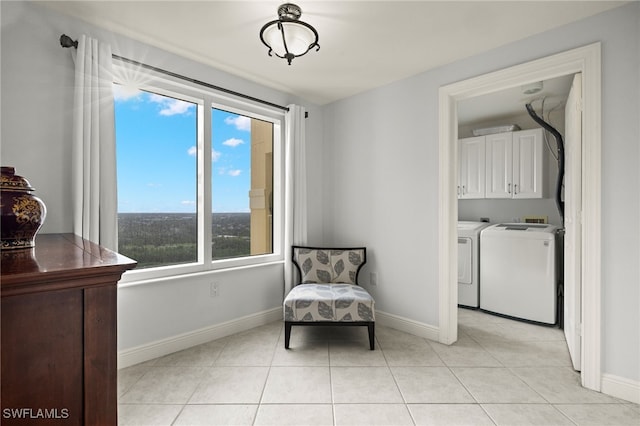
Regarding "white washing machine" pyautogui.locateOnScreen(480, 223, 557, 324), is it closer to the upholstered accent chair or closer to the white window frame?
the upholstered accent chair

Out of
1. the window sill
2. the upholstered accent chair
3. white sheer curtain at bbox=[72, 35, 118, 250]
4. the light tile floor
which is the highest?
white sheer curtain at bbox=[72, 35, 118, 250]

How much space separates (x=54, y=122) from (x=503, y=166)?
4329 millimetres

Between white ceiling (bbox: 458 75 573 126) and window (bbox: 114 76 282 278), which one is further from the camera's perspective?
white ceiling (bbox: 458 75 573 126)

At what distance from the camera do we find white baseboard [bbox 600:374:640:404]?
5.87 feet

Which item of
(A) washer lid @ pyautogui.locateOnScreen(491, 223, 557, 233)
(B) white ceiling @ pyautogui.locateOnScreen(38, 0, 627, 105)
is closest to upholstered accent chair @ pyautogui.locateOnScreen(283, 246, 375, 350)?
(A) washer lid @ pyautogui.locateOnScreen(491, 223, 557, 233)

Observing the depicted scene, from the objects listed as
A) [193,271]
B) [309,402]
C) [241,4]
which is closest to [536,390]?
[309,402]

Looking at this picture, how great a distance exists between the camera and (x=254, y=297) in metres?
3.01

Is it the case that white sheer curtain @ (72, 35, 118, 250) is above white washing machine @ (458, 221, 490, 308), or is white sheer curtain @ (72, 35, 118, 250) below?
above

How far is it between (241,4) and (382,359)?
264 centimetres

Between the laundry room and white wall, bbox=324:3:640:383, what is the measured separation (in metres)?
0.97

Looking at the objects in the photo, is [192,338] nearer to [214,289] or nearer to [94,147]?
[214,289]

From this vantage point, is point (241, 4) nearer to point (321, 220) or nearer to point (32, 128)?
point (32, 128)

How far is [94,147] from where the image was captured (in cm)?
→ 198

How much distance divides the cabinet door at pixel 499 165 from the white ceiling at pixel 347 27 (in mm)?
1643
